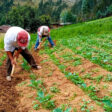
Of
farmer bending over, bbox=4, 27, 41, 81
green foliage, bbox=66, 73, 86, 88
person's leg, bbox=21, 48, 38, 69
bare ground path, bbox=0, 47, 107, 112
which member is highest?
farmer bending over, bbox=4, 27, 41, 81

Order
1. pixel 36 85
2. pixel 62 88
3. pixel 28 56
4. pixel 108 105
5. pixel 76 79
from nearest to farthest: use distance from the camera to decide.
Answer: pixel 108 105 → pixel 62 88 → pixel 36 85 → pixel 76 79 → pixel 28 56

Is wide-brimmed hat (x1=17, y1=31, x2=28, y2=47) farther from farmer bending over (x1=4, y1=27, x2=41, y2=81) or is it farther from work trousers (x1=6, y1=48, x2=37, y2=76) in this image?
work trousers (x1=6, y1=48, x2=37, y2=76)

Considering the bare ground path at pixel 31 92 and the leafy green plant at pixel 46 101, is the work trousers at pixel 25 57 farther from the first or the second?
the leafy green plant at pixel 46 101

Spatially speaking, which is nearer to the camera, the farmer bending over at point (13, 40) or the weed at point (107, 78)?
the weed at point (107, 78)

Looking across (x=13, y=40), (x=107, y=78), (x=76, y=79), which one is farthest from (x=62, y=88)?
(x=13, y=40)

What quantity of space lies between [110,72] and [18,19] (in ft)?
134

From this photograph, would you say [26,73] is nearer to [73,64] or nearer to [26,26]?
[73,64]

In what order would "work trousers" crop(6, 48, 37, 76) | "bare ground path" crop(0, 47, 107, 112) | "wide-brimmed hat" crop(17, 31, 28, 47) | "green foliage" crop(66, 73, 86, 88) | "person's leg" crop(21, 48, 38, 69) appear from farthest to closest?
"person's leg" crop(21, 48, 38, 69)
"work trousers" crop(6, 48, 37, 76)
"wide-brimmed hat" crop(17, 31, 28, 47)
"green foliage" crop(66, 73, 86, 88)
"bare ground path" crop(0, 47, 107, 112)

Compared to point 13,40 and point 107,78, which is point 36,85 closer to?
point 13,40

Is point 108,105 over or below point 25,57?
below

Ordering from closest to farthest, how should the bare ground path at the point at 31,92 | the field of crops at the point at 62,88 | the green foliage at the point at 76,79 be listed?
the field of crops at the point at 62,88 → the bare ground path at the point at 31,92 → the green foliage at the point at 76,79

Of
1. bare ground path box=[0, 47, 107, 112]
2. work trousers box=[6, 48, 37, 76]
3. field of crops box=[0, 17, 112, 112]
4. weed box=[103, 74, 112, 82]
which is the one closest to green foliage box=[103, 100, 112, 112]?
field of crops box=[0, 17, 112, 112]

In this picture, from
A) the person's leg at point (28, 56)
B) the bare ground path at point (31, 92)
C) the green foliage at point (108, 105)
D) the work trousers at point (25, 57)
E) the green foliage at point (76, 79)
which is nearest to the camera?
the green foliage at point (108, 105)

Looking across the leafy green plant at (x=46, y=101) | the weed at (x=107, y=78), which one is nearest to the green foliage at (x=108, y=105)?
the leafy green plant at (x=46, y=101)
